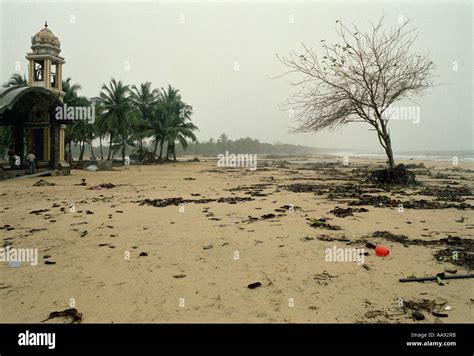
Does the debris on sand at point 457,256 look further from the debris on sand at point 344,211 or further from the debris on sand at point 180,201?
the debris on sand at point 180,201

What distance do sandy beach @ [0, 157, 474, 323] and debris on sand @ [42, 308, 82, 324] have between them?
0.19ft

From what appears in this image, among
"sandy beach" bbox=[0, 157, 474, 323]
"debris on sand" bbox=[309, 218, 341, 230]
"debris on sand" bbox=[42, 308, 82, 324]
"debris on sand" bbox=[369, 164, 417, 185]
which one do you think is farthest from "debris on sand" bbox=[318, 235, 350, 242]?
"debris on sand" bbox=[369, 164, 417, 185]

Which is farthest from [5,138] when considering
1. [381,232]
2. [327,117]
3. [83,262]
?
[381,232]

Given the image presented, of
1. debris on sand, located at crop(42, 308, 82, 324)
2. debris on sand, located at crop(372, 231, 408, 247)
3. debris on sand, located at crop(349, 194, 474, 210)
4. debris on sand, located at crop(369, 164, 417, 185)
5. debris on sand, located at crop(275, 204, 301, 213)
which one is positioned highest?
debris on sand, located at crop(369, 164, 417, 185)

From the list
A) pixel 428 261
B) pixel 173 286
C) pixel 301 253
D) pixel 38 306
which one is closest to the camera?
pixel 38 306

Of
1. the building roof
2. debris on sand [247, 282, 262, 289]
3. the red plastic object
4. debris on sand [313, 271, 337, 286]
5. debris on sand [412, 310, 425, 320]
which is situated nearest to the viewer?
debris on sand [412, 310, 425, 320]

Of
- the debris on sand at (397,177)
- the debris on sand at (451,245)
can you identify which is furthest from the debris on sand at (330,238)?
the debris on sand at (397,177)

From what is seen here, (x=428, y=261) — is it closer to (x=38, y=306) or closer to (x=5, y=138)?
(x=38, y=306)

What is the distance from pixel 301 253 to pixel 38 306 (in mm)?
3686

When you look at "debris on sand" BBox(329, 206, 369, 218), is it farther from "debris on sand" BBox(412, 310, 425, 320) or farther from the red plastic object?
"debris on sand" BBox(412, 310, 425, 320)

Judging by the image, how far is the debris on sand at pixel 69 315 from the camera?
9.89 ft

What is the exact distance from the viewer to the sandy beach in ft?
10.4

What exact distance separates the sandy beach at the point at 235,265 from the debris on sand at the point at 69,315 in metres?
0.06
